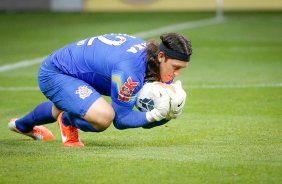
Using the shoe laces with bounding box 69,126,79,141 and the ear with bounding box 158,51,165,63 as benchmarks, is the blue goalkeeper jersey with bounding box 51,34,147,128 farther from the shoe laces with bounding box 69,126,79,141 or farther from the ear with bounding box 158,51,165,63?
the shoe laces with bounding box 69,126,79,141

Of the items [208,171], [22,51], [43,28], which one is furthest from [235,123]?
[43,28]

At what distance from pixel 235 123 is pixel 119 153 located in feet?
7.01

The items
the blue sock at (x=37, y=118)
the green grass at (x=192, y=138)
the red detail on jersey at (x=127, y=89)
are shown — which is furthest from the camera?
the blue sock at (x=37, y=118)

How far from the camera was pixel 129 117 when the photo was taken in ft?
25.1

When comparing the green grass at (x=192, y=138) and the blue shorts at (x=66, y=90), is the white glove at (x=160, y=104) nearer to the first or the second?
the green grass at (x=192, y=138)

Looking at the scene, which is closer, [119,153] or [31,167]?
[31,167]

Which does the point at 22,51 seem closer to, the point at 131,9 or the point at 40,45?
the point at 40,45

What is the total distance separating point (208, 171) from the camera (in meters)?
6.76

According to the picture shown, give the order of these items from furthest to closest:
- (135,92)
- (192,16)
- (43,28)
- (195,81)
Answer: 1. (192,16)
2. (43,28)
3. (195,81)
4. (135,92)

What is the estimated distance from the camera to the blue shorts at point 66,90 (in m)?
7.74

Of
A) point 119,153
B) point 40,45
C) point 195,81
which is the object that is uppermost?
point 119,153

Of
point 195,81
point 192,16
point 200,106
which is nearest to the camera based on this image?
point 200,106

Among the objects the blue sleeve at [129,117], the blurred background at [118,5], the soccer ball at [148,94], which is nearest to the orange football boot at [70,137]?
the blue sleeve at [129,117]

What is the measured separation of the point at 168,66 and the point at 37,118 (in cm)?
156
